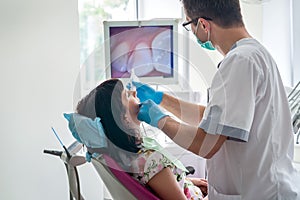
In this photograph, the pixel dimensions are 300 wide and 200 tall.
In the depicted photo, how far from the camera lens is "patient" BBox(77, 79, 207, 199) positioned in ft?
4.83

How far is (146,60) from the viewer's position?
2070mm

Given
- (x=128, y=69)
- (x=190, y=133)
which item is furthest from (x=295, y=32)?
(x=190, y=133)

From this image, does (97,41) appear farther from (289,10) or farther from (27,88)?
(289,10)

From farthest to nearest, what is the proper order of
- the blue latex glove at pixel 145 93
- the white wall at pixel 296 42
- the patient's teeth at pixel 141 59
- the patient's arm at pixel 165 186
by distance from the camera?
the white wall at pixel 296 42 → the patient's teeth at pixel 141 59 → the blue latex glove at pixel 145 93 → the patient's arm at pixel 165 186

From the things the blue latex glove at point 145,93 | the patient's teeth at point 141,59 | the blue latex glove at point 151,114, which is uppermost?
the patient's teeth at point 141,59

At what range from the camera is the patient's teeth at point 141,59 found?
6.71 ft

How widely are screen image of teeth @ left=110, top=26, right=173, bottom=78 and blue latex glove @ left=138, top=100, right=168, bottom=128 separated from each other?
65cm

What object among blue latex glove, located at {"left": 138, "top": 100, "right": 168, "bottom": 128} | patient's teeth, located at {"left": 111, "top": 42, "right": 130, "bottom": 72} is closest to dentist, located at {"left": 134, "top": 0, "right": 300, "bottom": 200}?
blue latex glove, located at {"left": 138, "top": 100, "right": 168, "bottom": 128}

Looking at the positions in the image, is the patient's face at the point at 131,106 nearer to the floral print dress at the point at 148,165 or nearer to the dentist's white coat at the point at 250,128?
the floral print dress at the point at 148,165

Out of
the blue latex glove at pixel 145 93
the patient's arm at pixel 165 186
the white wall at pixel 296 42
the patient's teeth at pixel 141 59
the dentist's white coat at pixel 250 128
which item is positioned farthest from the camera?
the white wall at pixel 296 42

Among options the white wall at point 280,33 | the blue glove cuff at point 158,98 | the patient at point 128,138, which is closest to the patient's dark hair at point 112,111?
the patient at point 128,138

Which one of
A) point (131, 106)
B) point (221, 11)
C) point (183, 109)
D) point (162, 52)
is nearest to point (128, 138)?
point (131, 106)

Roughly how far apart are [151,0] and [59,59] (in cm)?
117

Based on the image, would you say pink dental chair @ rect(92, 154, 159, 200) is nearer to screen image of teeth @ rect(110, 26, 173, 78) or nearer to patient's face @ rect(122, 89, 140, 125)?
patient's face @ rect(122, 89, 140, 125)
